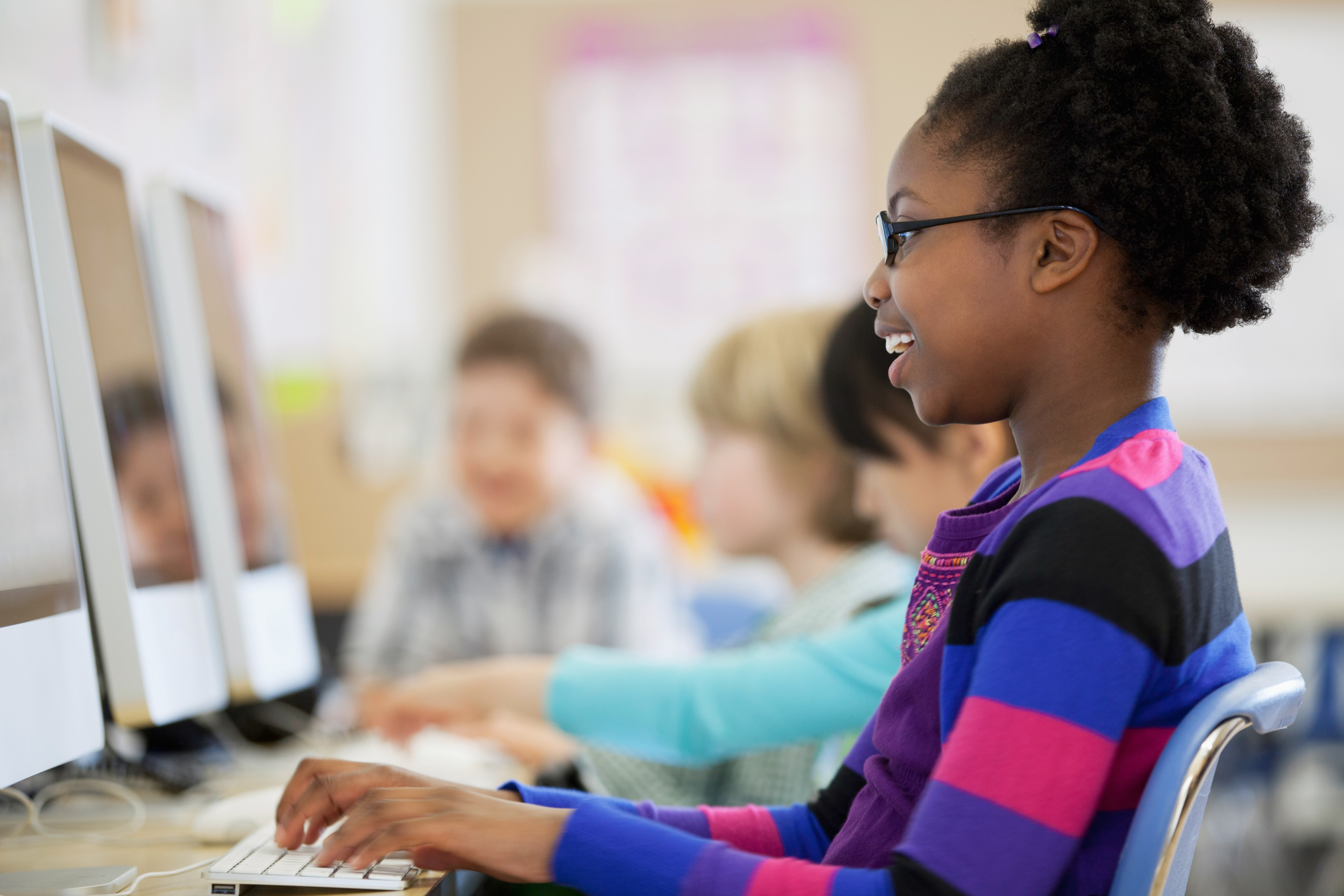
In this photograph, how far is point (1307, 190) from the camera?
0.66 metres

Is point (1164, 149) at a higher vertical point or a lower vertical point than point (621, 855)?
higher

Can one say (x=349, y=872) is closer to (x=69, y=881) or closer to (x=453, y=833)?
(x=453, y=833)

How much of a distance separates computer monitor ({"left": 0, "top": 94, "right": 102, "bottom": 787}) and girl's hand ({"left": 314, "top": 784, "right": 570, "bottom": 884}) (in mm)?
243

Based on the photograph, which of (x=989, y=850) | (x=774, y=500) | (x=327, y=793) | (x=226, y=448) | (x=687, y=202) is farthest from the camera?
(x=687, y=202)

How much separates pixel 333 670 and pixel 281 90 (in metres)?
1.50

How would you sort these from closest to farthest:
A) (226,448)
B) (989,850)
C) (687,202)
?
(989,850), (226,448), (687,202)

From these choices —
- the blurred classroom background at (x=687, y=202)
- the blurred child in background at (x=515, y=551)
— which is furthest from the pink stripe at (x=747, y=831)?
the blurred classroom background at (x=687, y=202)

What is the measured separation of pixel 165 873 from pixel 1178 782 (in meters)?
0.67

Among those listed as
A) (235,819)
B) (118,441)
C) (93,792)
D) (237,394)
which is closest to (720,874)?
(235,819)

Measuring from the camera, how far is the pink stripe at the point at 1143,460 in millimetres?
593

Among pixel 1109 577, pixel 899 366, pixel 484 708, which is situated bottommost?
pixel 484 708

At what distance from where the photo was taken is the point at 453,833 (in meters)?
0.66

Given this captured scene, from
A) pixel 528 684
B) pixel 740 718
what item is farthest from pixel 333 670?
pixel 740 718

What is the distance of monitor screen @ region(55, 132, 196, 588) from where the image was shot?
3.06 ft
